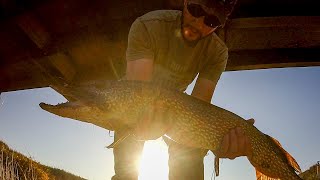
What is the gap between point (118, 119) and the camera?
12.0 feet

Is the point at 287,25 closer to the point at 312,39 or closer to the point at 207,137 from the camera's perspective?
the point at 312,39

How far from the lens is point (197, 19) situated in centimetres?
427

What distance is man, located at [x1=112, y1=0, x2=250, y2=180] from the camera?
4.25 m

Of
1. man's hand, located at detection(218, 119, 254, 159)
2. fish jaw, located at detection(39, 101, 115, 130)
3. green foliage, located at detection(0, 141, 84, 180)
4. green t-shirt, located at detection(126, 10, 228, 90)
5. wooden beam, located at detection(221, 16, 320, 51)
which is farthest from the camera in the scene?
green foliage, located at detection(0, 141, 84, 180)

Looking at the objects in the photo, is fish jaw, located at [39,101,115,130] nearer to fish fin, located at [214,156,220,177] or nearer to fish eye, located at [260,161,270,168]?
fish fin, located at [214,156,220,177]

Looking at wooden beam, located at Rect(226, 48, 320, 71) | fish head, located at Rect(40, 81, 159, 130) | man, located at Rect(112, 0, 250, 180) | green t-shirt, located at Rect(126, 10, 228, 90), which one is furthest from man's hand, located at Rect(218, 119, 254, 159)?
wooden beam, located at Rect(226, 48, 320, 71)

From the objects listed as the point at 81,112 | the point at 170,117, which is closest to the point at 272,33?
the point at 170,117

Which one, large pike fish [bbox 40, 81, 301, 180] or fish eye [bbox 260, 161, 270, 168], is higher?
large pike fish [bbox 40, 81, 301, 180]

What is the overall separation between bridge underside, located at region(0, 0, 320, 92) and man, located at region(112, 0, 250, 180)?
64.3 inches

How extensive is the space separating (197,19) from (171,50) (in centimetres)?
45

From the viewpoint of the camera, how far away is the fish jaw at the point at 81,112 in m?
3.33

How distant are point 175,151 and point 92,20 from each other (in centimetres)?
290

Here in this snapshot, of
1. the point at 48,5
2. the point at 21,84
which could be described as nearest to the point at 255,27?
the point at 48,5

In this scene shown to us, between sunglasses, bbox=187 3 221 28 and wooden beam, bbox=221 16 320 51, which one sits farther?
wooden beam, bbox=221 16 320 51
